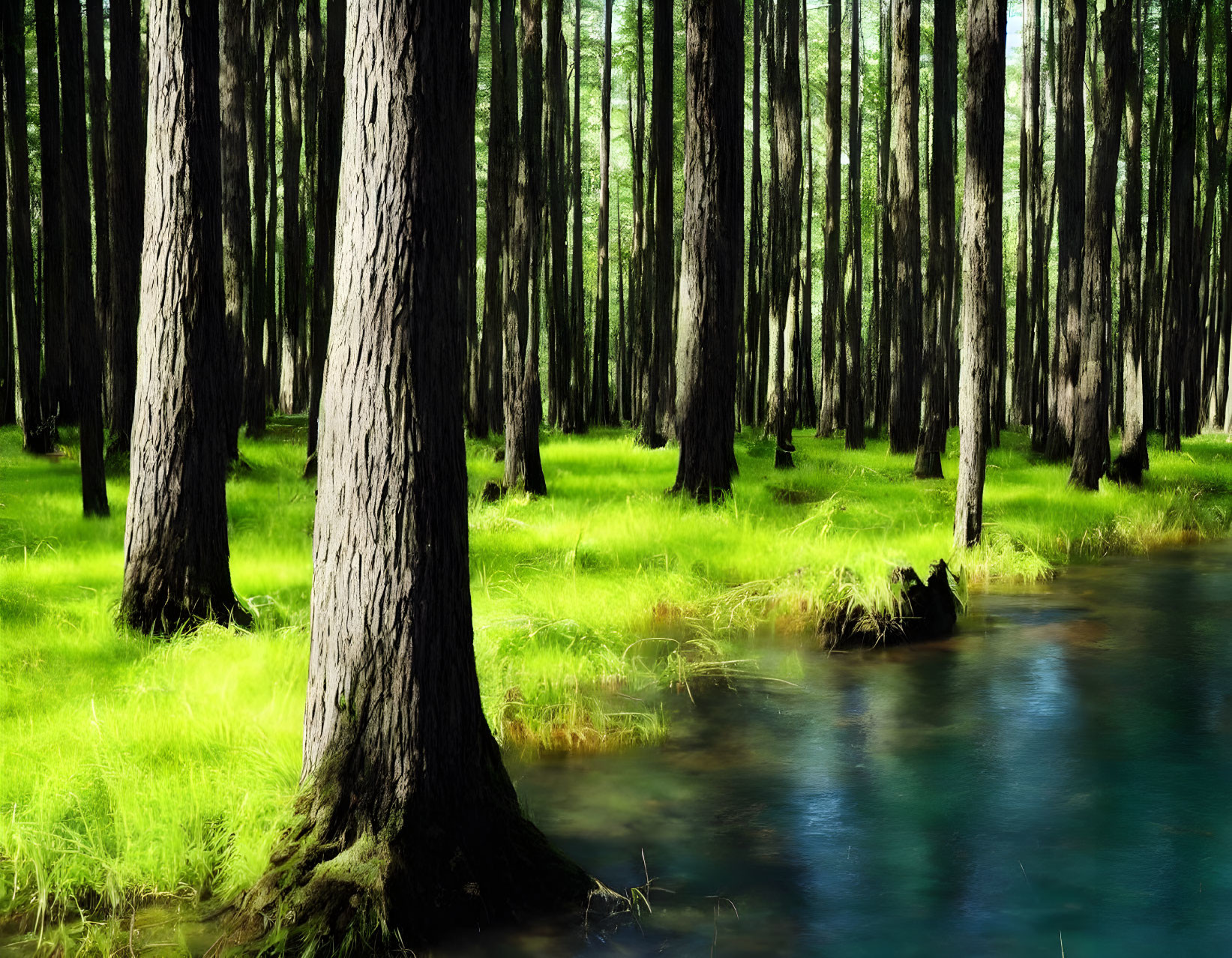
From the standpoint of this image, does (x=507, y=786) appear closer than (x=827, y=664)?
Yes

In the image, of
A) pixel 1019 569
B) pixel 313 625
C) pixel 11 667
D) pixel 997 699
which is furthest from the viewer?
pixel 1019 569

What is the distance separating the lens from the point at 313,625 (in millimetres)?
4348

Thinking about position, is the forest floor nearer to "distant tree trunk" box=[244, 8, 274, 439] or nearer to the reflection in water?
the reflection in water

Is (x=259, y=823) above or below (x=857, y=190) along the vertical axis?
below

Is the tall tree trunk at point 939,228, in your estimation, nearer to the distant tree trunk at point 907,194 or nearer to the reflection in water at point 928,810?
the distant tree trunk at point 907,194

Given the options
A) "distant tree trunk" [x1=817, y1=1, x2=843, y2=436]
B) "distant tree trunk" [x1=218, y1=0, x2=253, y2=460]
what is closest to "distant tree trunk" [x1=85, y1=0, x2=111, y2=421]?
"distant tree trunk" [x1=218, y1=0, x2=253, y2=460]

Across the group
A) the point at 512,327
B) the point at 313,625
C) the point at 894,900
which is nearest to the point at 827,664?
the point at 894,900

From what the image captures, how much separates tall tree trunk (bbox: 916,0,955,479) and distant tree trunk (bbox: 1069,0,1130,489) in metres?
2.05

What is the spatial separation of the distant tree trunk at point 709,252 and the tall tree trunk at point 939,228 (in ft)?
15.3

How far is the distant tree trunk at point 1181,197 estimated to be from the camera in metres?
18.6

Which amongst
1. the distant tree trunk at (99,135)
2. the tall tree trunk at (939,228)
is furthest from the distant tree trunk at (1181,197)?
the distant tree trunk at (99,135)

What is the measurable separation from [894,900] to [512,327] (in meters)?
10.8

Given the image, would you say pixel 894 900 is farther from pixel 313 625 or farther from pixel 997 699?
pixel 997 699

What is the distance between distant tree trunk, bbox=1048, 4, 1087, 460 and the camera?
16.2 metres
